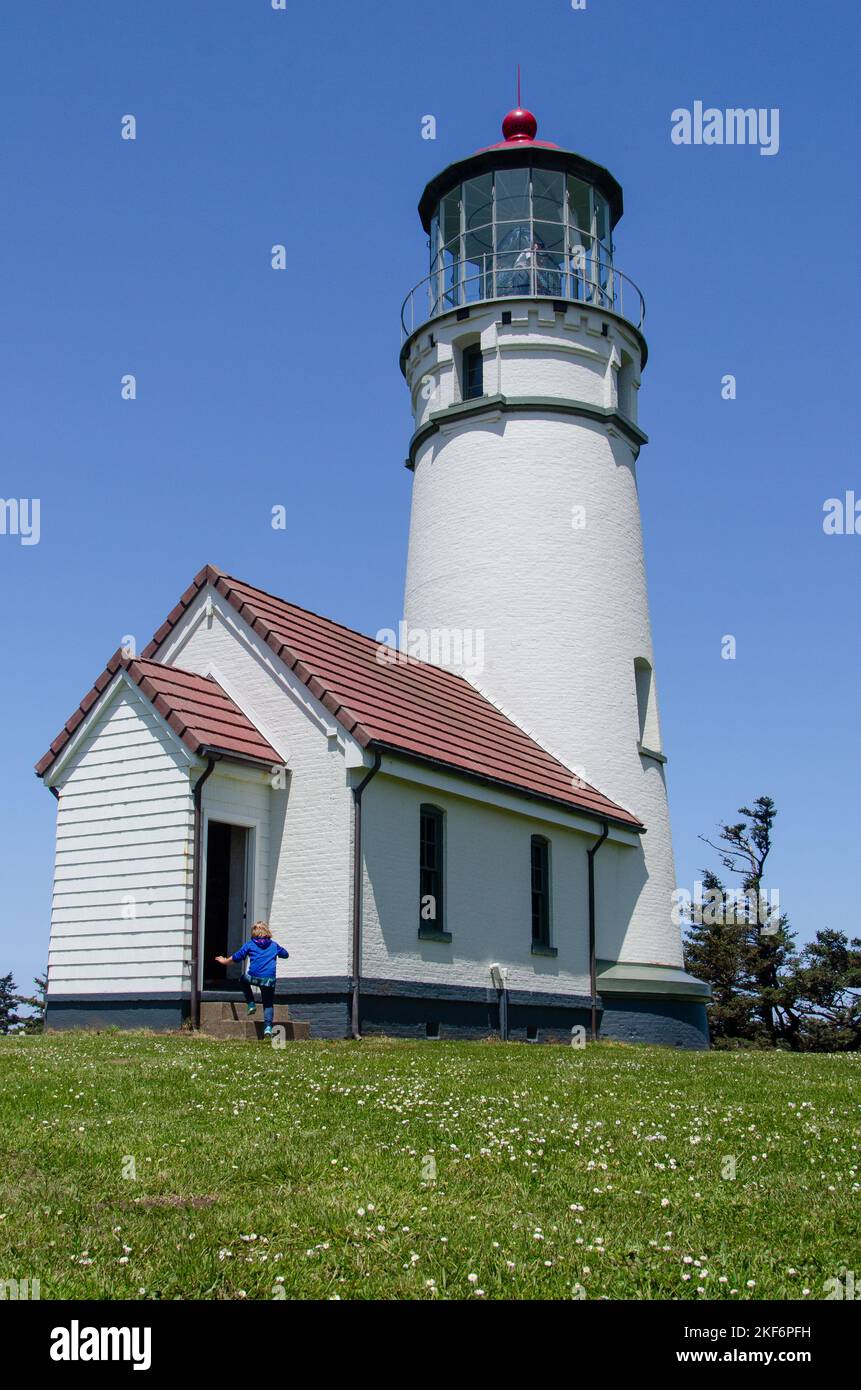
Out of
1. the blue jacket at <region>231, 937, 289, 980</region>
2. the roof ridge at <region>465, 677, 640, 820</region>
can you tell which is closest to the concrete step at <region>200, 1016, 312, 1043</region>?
the blue jacket at <region>231, 937, 289, 980</region>

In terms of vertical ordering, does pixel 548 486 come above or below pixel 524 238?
below

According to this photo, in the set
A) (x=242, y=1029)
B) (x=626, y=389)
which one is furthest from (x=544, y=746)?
(x=242, y=1029)

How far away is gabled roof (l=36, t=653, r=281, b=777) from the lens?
1859 cm

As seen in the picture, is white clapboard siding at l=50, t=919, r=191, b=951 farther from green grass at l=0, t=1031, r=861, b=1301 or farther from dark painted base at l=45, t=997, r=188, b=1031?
green grass at l=0, t=1031, r=861, b=1301

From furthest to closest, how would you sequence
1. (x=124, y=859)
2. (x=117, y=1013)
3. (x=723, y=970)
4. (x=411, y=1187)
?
(x=723, y=970) → (x=124, y=859) → (x=117, y=1013) → (x=411, y=1187)

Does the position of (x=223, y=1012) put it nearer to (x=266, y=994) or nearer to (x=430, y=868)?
(x=266, y=994)

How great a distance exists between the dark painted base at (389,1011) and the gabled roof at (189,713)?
3.50 meters

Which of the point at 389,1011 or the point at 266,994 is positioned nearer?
the point at 266,994

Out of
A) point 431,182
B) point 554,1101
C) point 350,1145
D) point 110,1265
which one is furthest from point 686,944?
point 110,1265

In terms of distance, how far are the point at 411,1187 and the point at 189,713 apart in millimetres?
12594

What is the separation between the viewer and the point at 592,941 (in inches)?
986

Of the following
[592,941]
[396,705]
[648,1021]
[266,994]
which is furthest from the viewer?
[648,1021]
